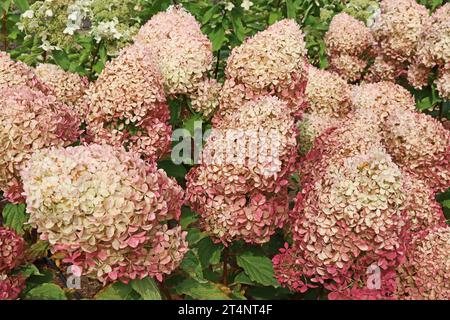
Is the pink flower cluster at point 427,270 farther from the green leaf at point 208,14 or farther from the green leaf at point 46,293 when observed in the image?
the green leaf at point 208,14

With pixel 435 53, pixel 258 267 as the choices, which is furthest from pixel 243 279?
pixel 435 53

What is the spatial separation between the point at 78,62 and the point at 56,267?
1.86m

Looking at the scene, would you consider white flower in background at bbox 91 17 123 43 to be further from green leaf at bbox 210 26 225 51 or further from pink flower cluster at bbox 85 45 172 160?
pink flower cluster at bbox 85 45 172 160

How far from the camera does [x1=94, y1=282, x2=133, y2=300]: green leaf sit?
7.09ft

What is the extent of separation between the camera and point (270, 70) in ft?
9.52

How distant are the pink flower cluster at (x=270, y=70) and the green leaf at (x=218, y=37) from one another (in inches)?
37.1

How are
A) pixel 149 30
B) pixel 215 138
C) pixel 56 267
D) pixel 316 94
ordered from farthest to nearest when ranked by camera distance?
pixel 316 94 < pixel 149 30 < pixel 56 267 < pixel 215 138

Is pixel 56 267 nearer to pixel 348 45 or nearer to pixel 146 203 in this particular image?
pixel 146 203

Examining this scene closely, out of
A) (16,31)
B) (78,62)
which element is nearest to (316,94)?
(78,62)

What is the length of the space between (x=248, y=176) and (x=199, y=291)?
0.52 meters

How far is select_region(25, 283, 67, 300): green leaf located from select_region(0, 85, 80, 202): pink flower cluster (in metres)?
0.43

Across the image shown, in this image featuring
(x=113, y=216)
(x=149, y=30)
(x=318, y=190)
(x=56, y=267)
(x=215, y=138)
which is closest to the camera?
(x=113, y=216)

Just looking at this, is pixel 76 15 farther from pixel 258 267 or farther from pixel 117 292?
pixel 117 292

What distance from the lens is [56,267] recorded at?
9.89ft
